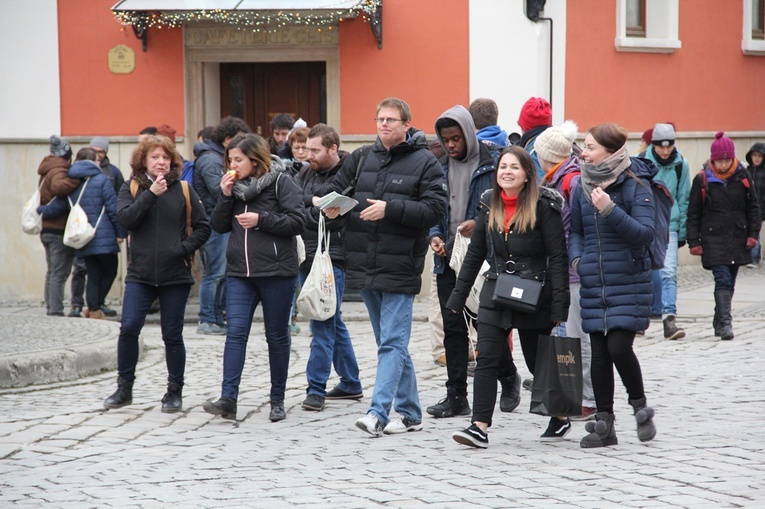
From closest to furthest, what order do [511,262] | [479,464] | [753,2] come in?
[479,464] → [511,262] → [753,2]

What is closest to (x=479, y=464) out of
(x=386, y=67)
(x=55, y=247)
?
(x=55, y=247)

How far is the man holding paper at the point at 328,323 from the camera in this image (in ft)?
27.7

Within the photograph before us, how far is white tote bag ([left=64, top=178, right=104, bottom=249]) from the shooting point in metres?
13.1

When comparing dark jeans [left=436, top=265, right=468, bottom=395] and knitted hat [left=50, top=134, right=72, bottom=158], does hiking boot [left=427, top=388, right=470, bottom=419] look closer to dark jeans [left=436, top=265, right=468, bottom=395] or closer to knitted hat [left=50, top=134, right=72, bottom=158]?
dark jeans [left=436, top=265, right=468, bottom=395]

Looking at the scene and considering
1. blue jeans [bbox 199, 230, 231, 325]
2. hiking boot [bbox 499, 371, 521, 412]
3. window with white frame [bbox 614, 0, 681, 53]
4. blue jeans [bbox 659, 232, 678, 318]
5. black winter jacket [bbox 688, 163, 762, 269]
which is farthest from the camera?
window with white frame [bbox 614, 0, 681, 53]

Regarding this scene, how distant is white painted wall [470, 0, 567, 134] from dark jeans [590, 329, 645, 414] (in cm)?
865

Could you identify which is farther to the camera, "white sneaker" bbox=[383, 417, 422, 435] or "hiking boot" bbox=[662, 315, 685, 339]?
"hiking boot" bbox=[662, 315, 685, 339]

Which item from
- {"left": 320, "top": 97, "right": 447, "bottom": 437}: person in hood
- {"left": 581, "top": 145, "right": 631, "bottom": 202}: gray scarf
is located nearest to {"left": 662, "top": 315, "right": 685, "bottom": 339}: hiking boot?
{"left": 320, "top": 97, "right": 447, "bottom": 437}: person in hood

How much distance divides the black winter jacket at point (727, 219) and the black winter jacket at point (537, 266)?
5220 millimetres

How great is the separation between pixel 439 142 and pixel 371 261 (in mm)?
1352

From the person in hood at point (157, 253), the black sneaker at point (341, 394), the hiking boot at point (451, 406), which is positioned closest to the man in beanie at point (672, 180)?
the black sneaker at point (341, 394)

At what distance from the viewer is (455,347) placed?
816 cm

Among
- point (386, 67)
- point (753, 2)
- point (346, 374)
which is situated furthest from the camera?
point (753, 2)

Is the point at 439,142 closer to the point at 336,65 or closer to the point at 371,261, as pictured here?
the point at 371,261
